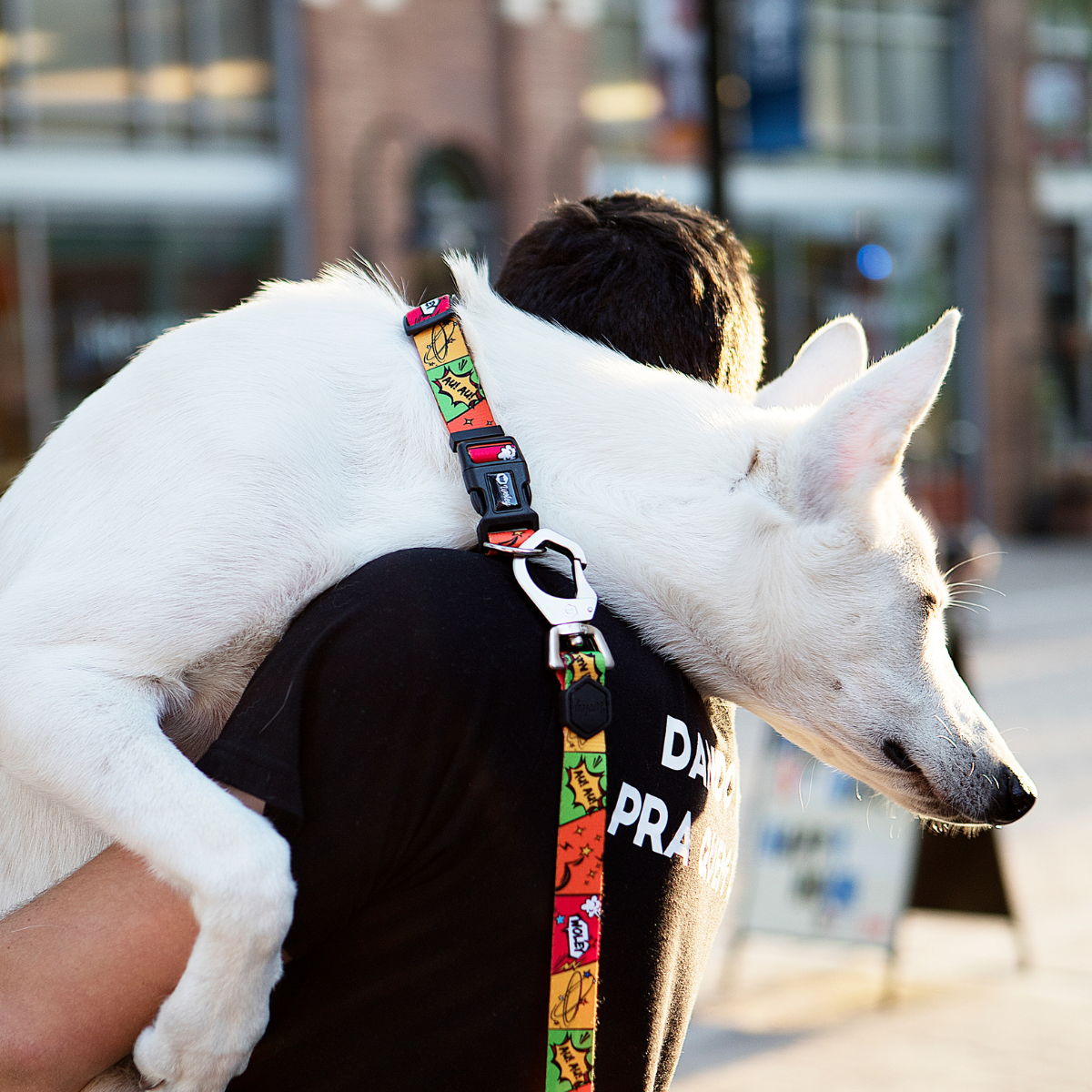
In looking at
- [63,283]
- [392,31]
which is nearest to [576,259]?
[63,283]

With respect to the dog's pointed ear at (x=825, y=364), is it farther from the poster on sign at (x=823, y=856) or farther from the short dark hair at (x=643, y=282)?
the poster on sign at (x=823, y=856)

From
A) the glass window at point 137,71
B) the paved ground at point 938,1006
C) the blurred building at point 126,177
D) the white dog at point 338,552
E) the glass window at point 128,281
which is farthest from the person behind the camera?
the glass window at point 128,281

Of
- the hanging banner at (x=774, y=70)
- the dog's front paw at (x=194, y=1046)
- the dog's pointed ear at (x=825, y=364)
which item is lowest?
the dog's front paw at (x=194, y=1046)

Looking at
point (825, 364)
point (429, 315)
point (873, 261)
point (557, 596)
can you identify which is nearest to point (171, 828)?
point (557, 596)

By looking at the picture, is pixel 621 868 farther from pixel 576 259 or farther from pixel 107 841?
pixel 576 259

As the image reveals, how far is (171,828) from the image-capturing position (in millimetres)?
1438

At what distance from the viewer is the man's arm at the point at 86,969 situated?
1.33 meters

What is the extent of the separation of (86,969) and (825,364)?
4.67 ft

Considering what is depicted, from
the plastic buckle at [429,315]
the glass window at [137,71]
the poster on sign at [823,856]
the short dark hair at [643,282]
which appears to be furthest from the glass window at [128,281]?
the plastic buckle at [429,315]

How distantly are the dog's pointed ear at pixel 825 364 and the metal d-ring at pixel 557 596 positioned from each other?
778 millimetres

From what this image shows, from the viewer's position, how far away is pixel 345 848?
1365 mm

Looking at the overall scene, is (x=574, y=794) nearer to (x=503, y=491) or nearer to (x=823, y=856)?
(x=503, y=491)

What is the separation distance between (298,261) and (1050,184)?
1185 cm

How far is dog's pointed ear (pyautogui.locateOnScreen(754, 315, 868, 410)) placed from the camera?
7.09 feet
